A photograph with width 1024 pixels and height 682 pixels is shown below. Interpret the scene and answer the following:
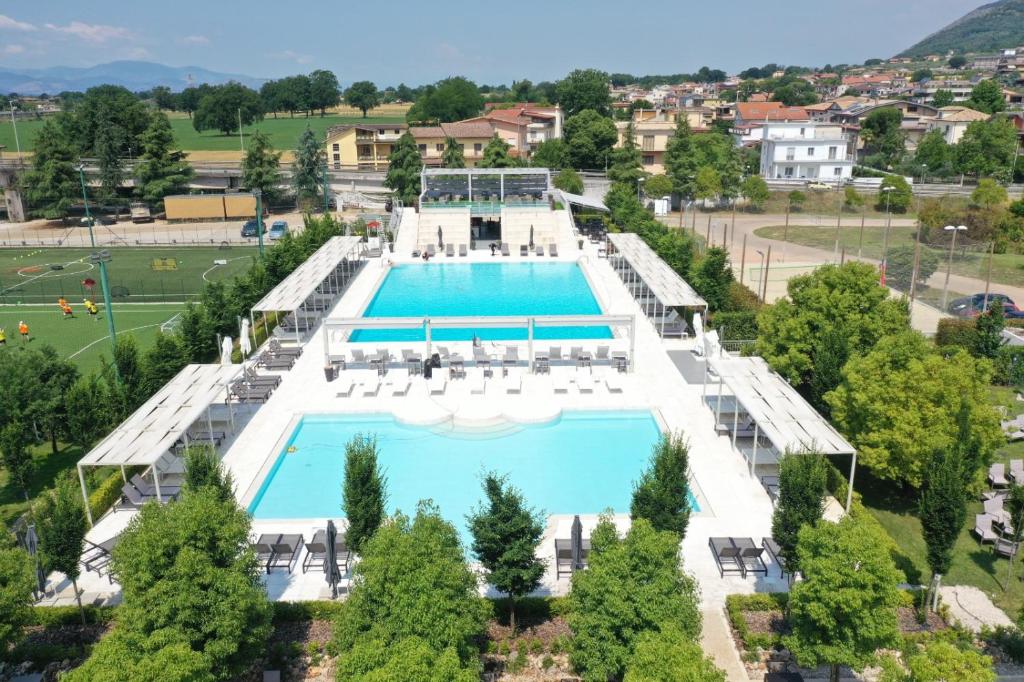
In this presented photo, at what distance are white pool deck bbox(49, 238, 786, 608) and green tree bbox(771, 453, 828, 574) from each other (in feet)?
3.45

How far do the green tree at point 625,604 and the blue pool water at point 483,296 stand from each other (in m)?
17.4

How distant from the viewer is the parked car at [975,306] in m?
28.4

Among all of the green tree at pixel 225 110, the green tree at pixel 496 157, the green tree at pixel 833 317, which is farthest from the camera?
the green tree at pixel 225 110

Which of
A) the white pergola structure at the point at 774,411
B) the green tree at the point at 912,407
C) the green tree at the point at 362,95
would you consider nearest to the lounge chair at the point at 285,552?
the white pergola structure at the point at 774,411

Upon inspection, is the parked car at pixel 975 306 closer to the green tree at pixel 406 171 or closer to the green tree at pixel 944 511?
the green tree at pixel 944 511

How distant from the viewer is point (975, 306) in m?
29.1

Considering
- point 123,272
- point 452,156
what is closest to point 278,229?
point 123,272

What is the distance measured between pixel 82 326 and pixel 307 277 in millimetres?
8985

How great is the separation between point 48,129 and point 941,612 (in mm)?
62102

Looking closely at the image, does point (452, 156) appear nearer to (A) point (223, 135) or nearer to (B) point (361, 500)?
(B) point (361, 500)

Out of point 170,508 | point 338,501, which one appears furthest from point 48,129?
point 170,508

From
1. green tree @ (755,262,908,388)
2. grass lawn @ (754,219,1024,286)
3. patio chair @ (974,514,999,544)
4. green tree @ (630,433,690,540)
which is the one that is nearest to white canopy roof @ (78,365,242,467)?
green tree @ (630,433,690,540)

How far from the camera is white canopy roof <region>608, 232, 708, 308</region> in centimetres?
2568

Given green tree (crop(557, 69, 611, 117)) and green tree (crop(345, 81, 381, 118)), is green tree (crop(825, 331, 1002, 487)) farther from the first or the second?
green tree (crop(345, 81, 381, 118))
